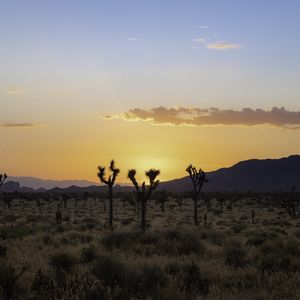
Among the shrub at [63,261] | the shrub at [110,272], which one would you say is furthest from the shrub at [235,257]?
the shrub at [63,261]

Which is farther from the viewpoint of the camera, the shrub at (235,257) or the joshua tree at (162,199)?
the joshua tree at (162,199)

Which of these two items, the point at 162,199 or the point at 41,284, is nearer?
the point at 41,284

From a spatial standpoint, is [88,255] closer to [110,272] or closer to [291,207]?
[110,272]

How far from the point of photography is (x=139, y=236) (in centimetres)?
2136

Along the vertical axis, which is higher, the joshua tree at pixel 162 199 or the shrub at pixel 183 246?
the joshua tree at pixel 162 199

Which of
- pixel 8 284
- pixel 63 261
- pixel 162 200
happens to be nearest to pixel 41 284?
pixel 8 284

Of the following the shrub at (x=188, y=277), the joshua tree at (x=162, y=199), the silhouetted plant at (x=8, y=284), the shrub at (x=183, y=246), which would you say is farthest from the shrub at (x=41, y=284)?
the joshua tree at (x=162, y=199)

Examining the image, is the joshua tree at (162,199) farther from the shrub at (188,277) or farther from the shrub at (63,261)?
the shrub at (188,277)

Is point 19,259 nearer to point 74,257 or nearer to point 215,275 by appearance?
point 74,257

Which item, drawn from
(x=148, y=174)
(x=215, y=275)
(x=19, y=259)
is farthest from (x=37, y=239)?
(x=215, y=275)

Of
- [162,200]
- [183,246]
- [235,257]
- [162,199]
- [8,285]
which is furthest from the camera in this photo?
[162,199]

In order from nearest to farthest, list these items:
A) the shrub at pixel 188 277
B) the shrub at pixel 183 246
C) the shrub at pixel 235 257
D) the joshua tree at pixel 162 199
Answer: the shrub at pixel 188 277
the shrub at pixel 235 257
the shrub at pixel 183 246
the joshua tree at pixel 162 199

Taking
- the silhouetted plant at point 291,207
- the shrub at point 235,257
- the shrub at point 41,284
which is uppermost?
the silhouetted plant at point 291,207

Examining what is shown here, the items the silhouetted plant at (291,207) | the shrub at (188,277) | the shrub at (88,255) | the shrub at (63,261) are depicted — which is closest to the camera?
the shrub at (188,277)
